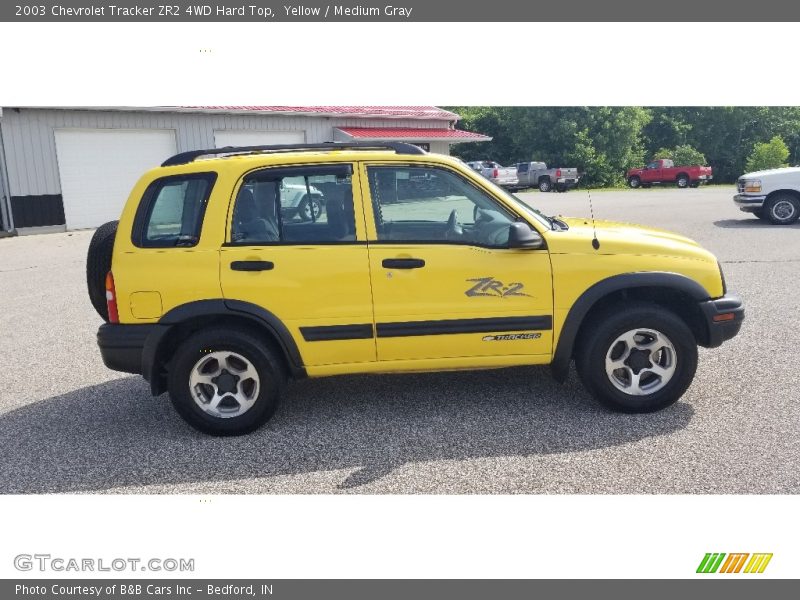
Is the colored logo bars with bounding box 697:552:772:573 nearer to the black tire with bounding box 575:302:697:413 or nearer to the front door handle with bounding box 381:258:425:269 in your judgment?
the black tire with bounding box 575:302:697:413

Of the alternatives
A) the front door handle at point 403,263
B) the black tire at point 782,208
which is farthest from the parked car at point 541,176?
the front door handle at point 403,263

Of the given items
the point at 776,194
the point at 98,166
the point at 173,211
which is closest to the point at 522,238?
the point at 173,211

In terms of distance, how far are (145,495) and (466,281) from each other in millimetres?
2330

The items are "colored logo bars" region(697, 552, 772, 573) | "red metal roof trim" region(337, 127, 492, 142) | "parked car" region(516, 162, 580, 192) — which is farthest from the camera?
"parked car" region(516, 162, 580, 192)

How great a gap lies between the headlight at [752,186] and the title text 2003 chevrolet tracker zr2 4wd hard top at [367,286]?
42.6 ft

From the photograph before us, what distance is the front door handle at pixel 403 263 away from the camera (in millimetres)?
4500

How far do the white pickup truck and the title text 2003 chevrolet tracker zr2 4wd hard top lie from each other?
12973 mm

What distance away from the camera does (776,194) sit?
52.3 feet

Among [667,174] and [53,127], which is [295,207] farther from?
[667,174]

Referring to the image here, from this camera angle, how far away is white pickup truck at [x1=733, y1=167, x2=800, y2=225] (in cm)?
1583

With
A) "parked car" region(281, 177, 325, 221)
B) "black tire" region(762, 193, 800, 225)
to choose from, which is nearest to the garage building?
"black tire" region(762, 193, 800, 225)

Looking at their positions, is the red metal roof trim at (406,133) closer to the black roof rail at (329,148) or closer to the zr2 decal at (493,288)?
the black roof rail at (329,148)

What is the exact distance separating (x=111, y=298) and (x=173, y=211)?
2.31ft

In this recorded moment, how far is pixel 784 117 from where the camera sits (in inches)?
1779
